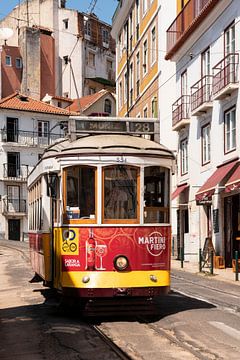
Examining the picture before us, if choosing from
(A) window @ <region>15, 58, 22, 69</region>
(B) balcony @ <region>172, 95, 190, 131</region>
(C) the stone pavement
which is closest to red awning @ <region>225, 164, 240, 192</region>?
(C) the stone pavement

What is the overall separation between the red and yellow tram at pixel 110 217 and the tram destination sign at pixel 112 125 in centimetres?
43

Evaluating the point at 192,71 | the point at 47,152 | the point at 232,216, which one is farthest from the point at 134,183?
the point at 192,71

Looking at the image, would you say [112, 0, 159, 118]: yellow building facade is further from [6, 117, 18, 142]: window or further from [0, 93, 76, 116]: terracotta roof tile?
[6, 117, 18, 142]: window

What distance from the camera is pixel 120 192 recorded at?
35.7 ft

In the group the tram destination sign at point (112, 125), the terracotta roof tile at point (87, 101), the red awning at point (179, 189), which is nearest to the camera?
the tram destination sign at point (112, 125)

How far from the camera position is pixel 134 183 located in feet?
35.9

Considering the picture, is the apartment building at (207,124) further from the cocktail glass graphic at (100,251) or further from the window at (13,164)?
the window at (13,164)

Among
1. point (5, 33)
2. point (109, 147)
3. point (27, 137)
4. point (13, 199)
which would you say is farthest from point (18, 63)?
point (109, 147)

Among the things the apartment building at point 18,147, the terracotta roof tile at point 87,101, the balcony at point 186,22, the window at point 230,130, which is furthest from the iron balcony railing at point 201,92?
the terracotta roof tile at point 87,101

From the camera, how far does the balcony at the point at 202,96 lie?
26328 mm

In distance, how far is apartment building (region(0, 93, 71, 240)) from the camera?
60719 mm

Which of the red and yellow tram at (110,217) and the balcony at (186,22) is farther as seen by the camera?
the balcony at (186,22)

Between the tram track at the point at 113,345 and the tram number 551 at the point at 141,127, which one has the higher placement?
the tram number 551 at the point at 141,127

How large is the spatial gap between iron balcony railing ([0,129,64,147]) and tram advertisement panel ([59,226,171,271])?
170ft
